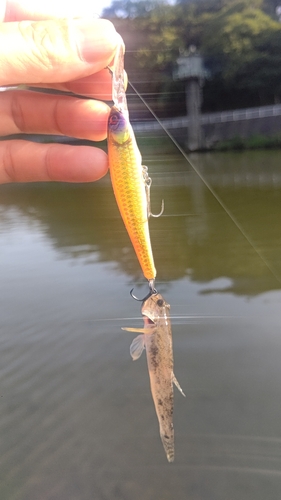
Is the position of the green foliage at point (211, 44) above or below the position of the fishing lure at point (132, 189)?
above

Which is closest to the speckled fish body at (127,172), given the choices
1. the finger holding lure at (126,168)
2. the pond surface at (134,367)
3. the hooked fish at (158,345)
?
the finger holding lure at (126,168)

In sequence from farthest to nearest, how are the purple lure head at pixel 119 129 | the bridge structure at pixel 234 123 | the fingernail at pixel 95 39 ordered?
the bridge structure at pixel 234 123 → the fingernail at pixel 95 39 → the purple lure head at pixel 119 129

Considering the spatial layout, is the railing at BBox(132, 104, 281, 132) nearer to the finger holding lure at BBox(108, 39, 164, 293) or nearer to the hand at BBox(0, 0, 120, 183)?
the hand at BBox(0, 0, 120, 183)

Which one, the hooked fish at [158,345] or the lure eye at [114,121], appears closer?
the lure eye at [114,121]

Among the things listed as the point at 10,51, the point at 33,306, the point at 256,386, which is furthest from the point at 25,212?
the point at 10,51

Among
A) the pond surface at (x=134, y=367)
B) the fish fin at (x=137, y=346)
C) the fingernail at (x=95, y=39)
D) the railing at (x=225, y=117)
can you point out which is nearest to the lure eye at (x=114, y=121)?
the fingernail at (x=95, y=39)

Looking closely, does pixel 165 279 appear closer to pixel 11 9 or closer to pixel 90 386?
pixel 90 386

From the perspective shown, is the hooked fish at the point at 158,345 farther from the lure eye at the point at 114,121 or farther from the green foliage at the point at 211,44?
the green foliage at the point at 211,44

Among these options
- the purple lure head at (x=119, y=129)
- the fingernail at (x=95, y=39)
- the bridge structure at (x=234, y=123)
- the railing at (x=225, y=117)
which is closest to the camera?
the purple lure head at (x=119, y=129)

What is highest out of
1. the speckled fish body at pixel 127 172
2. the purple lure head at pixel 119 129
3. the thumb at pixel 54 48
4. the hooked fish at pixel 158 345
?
the thumb at pixel 54 48

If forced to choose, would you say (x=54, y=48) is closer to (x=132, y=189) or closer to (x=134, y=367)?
(x=132, y=189)
